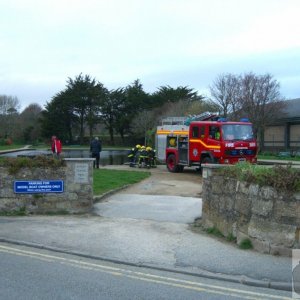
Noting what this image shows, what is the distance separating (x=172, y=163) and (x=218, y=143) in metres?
4.13

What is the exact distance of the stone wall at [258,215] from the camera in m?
7.80

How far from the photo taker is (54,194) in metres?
12.3

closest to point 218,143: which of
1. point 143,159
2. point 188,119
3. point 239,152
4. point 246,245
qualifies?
point 239,152

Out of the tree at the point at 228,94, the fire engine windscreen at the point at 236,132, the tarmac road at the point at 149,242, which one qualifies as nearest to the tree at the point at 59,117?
the tree at the point at 228,94

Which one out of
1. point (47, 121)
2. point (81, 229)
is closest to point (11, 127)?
point (47, 121)

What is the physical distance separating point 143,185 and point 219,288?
11925mm

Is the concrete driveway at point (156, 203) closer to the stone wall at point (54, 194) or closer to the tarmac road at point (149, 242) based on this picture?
the tarmac road at point (149, 242)

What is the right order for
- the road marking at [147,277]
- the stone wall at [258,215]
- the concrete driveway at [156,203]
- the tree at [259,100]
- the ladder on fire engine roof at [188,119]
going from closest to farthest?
1. the road marking at [147,277]
2. the stone wall at [258,215]
3. the concrete driveway at [156,203]
4. the ladder on fire engine roof at [188,119]
5. the tree at [259,100]

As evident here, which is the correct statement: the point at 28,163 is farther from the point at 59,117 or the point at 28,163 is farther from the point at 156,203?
the point at 59,117

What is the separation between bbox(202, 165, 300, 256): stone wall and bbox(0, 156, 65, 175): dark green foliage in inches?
179

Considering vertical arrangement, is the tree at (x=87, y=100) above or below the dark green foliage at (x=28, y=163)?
above

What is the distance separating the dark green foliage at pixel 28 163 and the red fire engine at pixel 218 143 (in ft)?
35.8

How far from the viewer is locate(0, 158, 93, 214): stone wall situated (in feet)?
40.3

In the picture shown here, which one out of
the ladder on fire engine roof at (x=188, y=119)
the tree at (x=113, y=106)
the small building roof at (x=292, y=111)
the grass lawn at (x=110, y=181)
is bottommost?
the grass lawn at (x=110, y=181)
